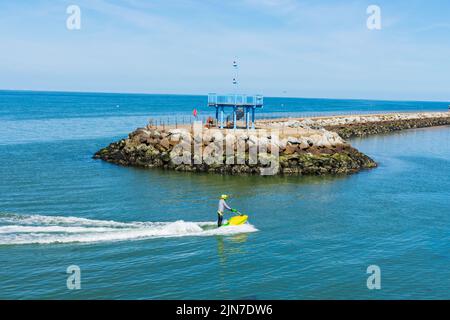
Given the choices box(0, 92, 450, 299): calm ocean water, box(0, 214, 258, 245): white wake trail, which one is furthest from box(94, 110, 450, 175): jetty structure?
box(0, 214, 258, 245): white wake trail

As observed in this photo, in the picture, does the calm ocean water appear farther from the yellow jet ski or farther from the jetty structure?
the jetty structure

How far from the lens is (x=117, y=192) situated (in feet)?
133

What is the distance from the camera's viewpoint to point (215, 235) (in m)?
29.3

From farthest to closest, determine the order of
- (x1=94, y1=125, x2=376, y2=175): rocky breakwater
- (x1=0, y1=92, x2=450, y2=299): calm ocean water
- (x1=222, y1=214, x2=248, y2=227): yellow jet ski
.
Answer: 1. (x1=94, y1=125, x2=376, y2=175): rocky breakwater
2. (x1=222, y1=214, x2=248, y2=227): yellow jet ski
3. (x1=0, y1=92, x2=450, y2=299): calm ocean water

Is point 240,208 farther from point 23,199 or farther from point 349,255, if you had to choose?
point 23,199

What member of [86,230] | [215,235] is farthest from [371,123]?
[86,230]

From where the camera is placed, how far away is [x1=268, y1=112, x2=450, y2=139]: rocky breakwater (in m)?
94.8

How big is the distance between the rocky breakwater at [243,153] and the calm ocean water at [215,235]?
8.62ft

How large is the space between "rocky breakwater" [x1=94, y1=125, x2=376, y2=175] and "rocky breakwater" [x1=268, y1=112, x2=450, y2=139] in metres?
26.2

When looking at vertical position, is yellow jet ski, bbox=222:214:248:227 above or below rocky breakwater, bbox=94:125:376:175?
below

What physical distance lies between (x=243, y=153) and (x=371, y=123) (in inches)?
2524

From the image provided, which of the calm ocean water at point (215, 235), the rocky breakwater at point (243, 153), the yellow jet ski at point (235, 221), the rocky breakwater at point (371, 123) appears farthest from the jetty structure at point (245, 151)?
the rocky breakwater at point (371, 123)
